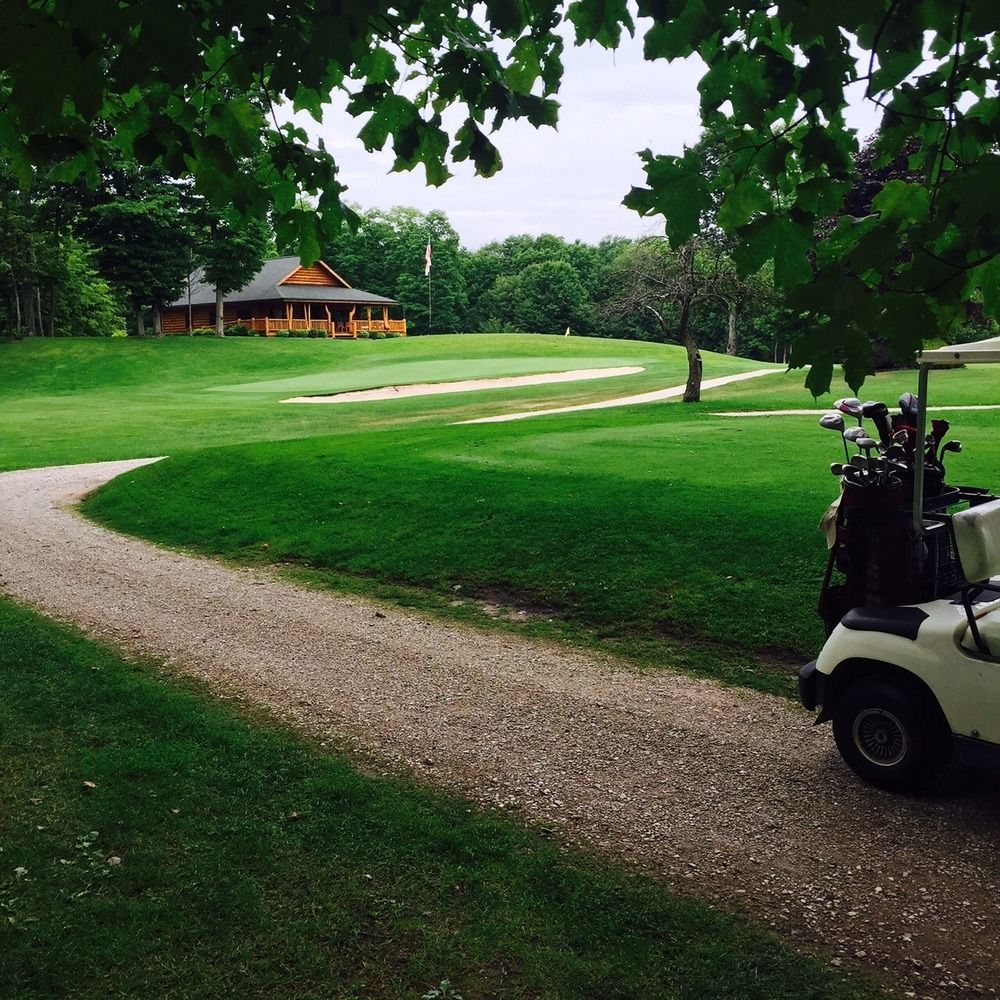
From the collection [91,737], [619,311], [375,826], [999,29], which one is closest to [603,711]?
[375,826]

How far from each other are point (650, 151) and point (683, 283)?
86.0ft

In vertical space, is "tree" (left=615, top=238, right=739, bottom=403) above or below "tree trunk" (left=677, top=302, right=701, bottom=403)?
above

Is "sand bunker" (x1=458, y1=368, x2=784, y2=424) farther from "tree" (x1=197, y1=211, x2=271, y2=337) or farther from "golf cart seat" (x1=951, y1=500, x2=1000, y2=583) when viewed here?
"tree" (x1=197, y1=211, x2=271, y2=337)

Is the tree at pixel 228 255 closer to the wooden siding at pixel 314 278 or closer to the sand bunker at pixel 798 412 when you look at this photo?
the wooden siding at pixel 314 278

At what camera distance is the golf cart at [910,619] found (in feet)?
16.5

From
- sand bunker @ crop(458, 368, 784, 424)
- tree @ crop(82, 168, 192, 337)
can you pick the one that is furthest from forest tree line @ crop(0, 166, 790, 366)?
sand bunker @ crop(458, 368, 784, 424)

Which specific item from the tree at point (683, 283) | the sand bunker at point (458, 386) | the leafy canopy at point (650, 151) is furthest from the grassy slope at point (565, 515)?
the sand bunker at point (458, 386)

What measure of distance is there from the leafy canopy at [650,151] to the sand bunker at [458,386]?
3262cm

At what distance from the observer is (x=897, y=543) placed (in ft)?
19.1

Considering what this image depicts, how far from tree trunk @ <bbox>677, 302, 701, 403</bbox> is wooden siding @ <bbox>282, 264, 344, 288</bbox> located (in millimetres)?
51679

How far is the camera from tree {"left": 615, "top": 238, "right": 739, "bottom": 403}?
92.3ft

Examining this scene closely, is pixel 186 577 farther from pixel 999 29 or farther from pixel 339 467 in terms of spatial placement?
pixel 999 29

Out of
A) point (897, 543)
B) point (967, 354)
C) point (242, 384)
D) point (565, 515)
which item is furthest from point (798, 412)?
point (242, 384)

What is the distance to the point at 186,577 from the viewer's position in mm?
11344
